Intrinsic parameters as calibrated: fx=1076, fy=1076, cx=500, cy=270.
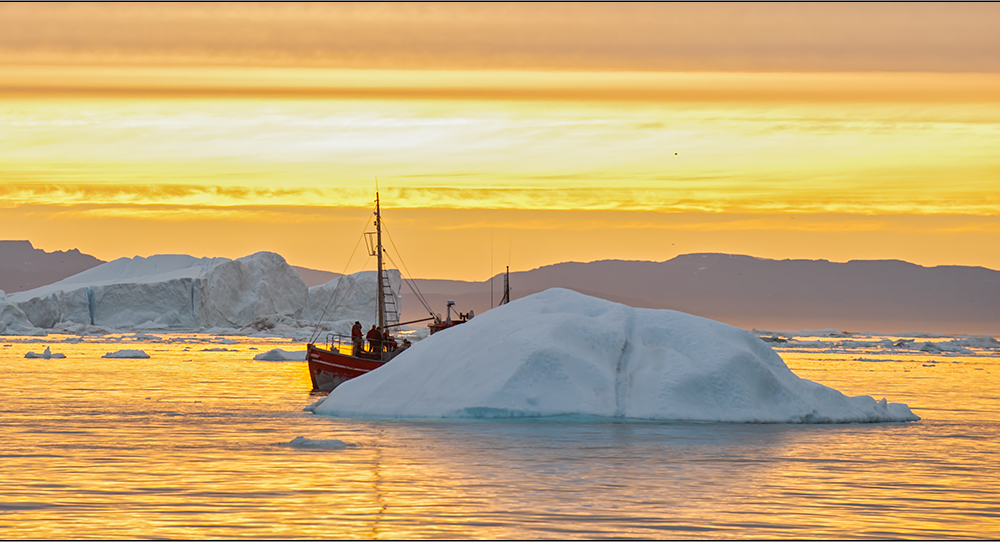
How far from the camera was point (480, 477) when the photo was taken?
46.7ft

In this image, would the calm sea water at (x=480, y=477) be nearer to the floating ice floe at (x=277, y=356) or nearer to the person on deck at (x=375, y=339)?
the person on deck at (x=375, y=339)

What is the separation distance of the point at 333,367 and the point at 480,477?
836 inches

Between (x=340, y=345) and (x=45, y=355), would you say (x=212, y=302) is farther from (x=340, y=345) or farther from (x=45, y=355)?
(x=340, y=345)

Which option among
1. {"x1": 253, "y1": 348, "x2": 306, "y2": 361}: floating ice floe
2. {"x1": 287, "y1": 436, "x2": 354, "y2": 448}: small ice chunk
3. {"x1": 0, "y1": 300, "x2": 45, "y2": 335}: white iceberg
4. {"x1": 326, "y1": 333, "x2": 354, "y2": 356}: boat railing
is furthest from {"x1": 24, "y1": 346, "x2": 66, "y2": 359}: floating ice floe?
{"x1": 0, "y1": 300, "x2": 45, "y2": 335}: white iceberg

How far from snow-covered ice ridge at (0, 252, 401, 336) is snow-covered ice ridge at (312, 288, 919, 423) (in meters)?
82.1

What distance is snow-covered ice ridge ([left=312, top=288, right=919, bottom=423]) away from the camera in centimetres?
2034

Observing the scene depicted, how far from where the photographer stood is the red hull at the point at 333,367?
3466 centimetres

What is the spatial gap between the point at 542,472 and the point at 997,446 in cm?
956

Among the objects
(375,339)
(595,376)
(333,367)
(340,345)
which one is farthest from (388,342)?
(595,376)

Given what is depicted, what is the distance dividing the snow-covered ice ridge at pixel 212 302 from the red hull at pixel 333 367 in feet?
228

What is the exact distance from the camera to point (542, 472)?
14.6 metres

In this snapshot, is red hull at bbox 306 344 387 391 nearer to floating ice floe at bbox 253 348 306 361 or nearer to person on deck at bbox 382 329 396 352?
person on deck at bbox 382 329 396 352

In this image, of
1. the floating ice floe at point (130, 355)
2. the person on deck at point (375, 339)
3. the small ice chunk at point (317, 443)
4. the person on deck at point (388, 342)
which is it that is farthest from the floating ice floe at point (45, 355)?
the small ice chunk at point (317, 443)

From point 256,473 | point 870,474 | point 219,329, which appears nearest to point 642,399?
point 870,474
